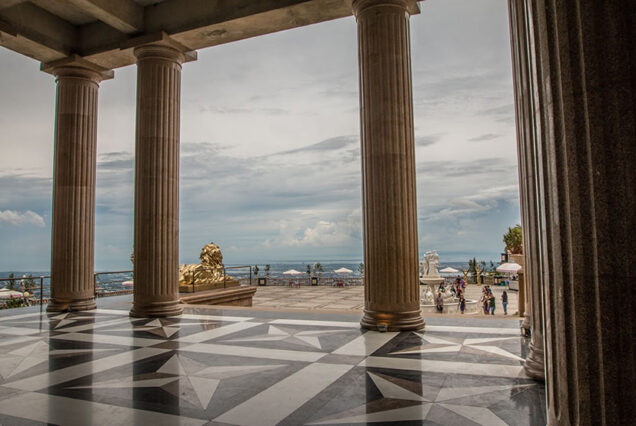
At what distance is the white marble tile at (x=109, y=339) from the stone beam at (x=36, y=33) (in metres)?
8.32

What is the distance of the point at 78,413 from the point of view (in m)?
4.85

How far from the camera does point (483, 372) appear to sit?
618cm

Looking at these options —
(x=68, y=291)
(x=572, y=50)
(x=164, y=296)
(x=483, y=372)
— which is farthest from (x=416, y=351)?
(x=68, y=291)

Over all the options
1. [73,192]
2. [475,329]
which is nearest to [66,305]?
[73,192]

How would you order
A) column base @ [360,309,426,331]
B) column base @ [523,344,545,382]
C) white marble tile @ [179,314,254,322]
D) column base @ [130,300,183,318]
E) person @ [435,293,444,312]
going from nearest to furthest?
column base @ [523,344,545,382] → column base @ [360,309,426,331] → white marble tile @ [179,314,254,322] → column base @ [130,300,183,318] → person @ [435,293,444,312]

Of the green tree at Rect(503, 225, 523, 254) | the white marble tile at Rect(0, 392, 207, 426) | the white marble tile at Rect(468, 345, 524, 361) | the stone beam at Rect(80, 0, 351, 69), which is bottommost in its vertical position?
the white marble tile at Rect(468, 345, 524, 361)

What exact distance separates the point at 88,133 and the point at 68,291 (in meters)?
4.91

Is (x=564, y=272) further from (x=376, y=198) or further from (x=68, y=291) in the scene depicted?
(x=68, y=291)

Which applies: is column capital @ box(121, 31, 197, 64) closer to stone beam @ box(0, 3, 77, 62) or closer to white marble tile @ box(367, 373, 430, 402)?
stone beam @ box(0, 3, 77, 62)

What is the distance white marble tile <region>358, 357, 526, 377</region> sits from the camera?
243 inches

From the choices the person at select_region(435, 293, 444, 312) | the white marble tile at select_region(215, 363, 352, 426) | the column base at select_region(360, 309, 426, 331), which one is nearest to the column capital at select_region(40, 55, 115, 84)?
the column base at select_region(360, 309, 426, 331)

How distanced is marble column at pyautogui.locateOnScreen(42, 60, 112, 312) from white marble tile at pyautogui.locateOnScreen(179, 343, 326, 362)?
7.40 metres

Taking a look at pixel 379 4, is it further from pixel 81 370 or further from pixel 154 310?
pixel 154 310

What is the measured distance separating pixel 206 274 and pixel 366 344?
1100 cm
